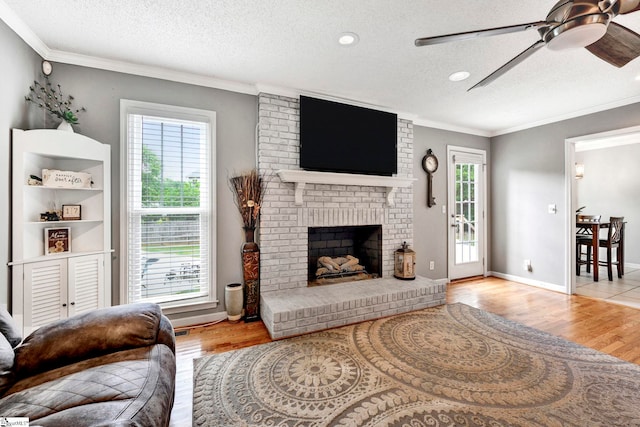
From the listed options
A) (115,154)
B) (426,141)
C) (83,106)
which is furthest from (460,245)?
(83,106)

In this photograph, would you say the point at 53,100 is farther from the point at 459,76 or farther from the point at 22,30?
the point at 459,76

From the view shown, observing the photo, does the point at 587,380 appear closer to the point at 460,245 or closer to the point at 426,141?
the point at 460,245

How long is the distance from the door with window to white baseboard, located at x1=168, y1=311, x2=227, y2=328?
11.3 feet

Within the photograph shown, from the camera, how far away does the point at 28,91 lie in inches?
82.5

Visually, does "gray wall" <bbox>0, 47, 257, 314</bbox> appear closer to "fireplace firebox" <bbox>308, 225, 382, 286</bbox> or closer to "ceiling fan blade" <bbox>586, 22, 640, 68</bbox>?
"fireplace firebox" <bbox>308, 225, 382, 286</bbox>

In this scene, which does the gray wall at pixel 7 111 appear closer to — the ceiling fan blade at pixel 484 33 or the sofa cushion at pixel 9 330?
the sofa cushion at pixel 9 330

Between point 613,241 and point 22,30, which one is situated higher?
point 22,30

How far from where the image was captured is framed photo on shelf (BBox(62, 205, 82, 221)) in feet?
7.24

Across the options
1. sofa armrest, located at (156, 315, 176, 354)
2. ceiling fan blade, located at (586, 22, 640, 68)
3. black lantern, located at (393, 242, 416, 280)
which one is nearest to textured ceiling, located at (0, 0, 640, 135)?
ceiling fan blade, located at (586, 22, 640, 68)

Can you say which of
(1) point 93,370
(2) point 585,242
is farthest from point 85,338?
(2) point 585,242

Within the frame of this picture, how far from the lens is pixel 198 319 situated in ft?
9.05

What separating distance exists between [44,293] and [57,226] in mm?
564

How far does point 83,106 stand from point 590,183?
28.4ft

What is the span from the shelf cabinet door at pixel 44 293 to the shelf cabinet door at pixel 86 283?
0.04 metres
